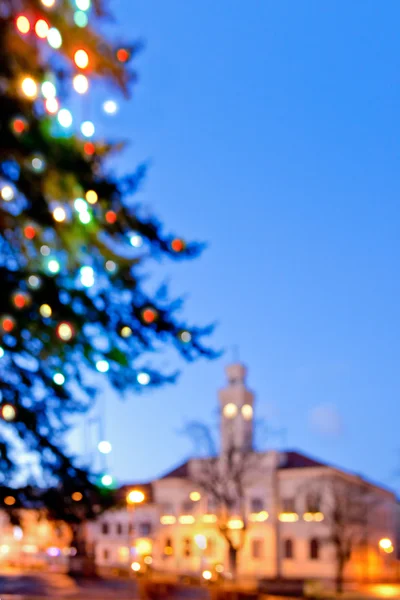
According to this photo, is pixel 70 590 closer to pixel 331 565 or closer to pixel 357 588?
pixel 357 588

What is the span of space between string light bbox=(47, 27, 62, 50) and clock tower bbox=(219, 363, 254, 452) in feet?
171

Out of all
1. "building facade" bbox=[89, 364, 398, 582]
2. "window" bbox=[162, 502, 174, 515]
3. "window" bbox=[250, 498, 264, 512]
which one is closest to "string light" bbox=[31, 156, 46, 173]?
"building facade" bbox=[89, 364, 398, 582]

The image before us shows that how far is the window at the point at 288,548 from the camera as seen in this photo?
5416 centimetres

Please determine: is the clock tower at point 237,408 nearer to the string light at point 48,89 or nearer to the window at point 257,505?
the window at point 257,505

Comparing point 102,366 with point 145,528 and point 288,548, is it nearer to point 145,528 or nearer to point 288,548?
point 288,548

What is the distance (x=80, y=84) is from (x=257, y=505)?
50.8m

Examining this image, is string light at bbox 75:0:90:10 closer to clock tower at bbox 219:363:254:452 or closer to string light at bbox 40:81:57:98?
string light at bbox 40:81:57:98

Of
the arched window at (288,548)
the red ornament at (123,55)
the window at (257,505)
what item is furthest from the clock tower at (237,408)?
the red ornament at (123,55)

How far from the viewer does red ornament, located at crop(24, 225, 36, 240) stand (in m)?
7.87

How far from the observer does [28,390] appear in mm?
8023

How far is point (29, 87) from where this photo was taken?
744 centimetres

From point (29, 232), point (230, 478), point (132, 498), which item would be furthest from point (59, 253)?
point (230, 478)

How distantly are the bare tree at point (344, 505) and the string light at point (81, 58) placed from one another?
44954 mm

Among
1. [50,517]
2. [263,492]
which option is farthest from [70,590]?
[263,492]
